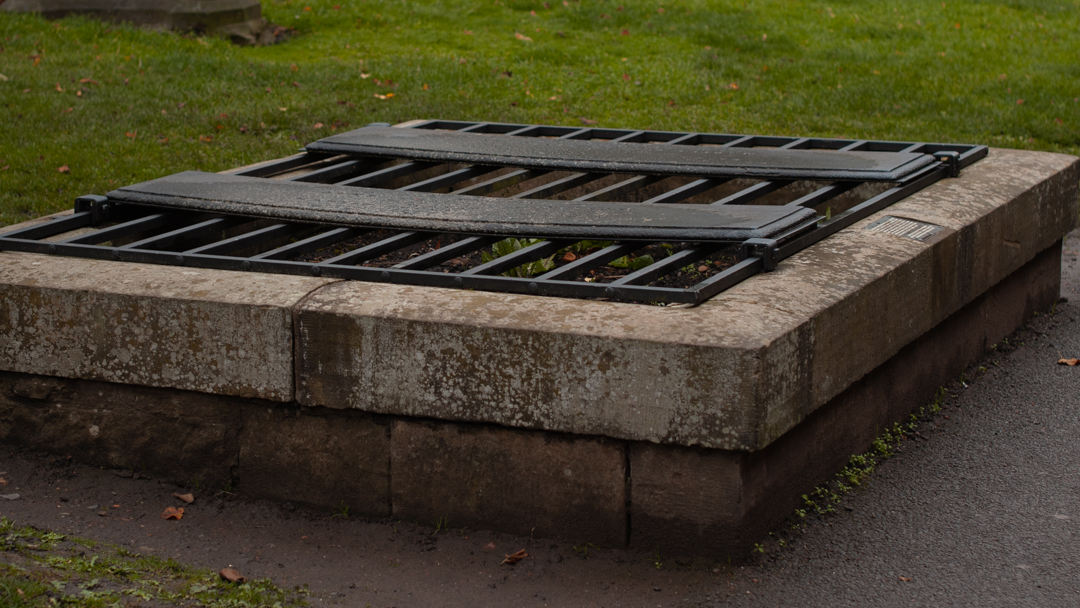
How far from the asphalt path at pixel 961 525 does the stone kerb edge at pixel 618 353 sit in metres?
0.44

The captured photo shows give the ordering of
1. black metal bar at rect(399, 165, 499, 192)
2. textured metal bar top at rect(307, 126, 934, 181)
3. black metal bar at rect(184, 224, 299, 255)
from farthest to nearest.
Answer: black metal bar at rect(399, 165, 499, 192)
textured metal bar top at rect(307, 126, 934, 181)
black metal bar at rect(184, 224, 299, 255)

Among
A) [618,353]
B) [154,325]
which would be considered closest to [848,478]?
[618,353]

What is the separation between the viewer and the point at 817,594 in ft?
10.2

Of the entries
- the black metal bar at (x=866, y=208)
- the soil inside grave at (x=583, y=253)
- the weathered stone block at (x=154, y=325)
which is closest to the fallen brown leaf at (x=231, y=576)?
the weathered stone block at (x=154, y=325)

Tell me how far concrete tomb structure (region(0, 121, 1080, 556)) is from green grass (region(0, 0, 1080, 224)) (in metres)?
3.18

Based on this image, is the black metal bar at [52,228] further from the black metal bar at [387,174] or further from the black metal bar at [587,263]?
the black metal bar at [587,263]

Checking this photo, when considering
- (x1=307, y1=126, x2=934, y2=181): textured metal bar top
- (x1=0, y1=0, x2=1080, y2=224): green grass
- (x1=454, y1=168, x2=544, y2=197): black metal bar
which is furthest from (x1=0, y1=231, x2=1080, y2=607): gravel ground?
(x1=0, y1=0, x2=1080, y2=224): green grass

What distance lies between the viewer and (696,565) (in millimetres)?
3252

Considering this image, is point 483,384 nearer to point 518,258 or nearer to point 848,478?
point 518,258

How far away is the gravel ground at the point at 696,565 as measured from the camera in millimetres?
3135

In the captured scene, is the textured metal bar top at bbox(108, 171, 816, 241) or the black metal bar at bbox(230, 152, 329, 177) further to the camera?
the black metal bar at bbox(230, 152, 329, 177)

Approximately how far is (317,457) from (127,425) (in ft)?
2.46

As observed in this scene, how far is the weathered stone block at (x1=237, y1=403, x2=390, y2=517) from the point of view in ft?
11.5

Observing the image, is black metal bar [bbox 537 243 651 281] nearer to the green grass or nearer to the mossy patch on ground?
the mossy patch on ground
